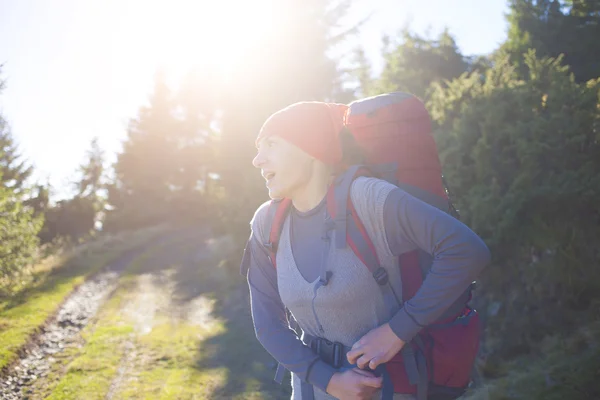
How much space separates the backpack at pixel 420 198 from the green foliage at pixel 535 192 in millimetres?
4349

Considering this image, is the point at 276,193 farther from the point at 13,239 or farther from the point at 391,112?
the point at 13,239

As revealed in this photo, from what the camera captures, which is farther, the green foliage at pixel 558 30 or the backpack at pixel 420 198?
the green foliage at pixel 558 30

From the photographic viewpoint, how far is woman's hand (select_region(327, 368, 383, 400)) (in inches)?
69.9

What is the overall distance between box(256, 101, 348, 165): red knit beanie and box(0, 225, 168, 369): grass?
7.57 metres

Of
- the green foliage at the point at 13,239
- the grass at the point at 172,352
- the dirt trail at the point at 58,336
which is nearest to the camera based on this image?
the grass at the point at 172,352

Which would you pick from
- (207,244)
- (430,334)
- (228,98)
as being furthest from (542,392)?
(207,244)

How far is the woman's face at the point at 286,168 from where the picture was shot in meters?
2.05

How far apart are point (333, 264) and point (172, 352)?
7413mm

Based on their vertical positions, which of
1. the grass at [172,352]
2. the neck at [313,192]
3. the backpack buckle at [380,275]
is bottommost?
the grass at [172,352]

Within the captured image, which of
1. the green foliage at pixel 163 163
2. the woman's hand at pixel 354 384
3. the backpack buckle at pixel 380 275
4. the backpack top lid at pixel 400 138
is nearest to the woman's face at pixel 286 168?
the backpack top lid at pixel 400 138

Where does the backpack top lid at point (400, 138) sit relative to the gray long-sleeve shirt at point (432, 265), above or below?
above

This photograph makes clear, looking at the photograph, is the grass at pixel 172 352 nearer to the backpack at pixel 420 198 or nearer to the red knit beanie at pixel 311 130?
the backpack at pixel 420 198

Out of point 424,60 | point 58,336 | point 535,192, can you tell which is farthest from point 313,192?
point 424,60

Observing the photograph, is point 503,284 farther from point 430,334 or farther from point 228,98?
point 228,98
